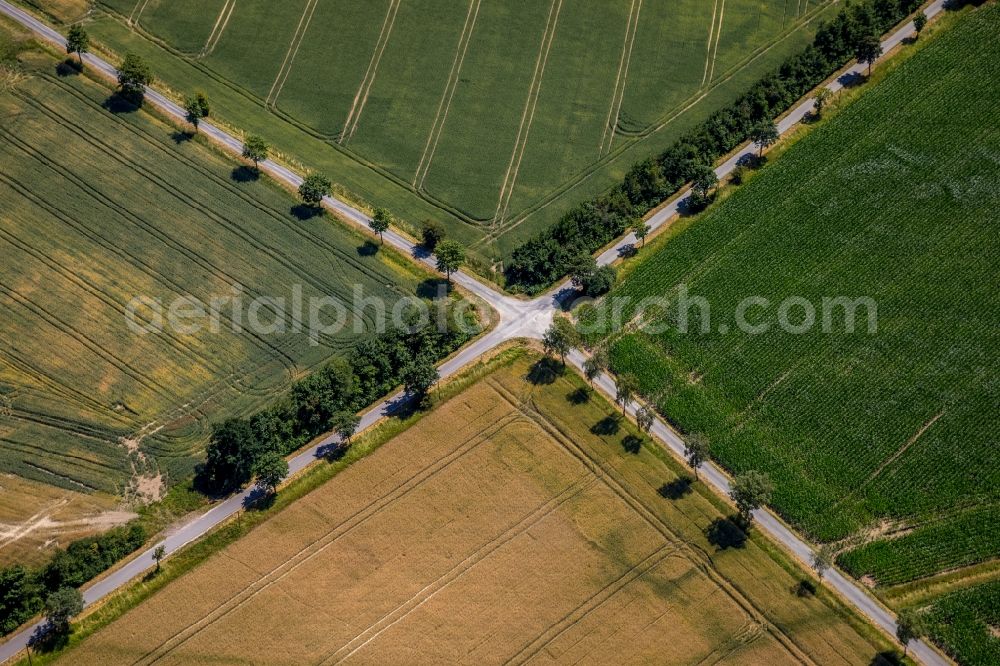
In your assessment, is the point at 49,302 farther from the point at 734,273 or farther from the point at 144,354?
the point at 734,273

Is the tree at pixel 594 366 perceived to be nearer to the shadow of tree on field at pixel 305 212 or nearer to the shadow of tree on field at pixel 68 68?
the shadow of tree on field at pixel 305 212

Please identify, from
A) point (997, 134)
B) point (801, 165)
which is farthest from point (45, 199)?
point (997, 134)

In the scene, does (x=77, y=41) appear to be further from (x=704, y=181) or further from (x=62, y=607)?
(x=704, y=181)

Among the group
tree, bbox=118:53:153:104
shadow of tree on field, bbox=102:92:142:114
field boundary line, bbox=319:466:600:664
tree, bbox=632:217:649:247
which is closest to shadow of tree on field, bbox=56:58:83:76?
tree, bbox=118:53:153:104

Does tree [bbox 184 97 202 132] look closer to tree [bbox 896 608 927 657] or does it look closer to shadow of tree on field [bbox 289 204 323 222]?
shadow of tree on field [bbox 289 204 323 222]

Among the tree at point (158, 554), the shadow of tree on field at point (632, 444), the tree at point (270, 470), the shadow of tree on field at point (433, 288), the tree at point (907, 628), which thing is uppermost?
the shadow of tree on field at point (433, 288)

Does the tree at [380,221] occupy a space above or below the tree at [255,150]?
below

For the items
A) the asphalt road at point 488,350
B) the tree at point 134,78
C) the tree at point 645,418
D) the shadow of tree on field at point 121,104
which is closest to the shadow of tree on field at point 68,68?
the asphalt road at point 488,350

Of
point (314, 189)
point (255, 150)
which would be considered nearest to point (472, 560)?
point (314, 189)
